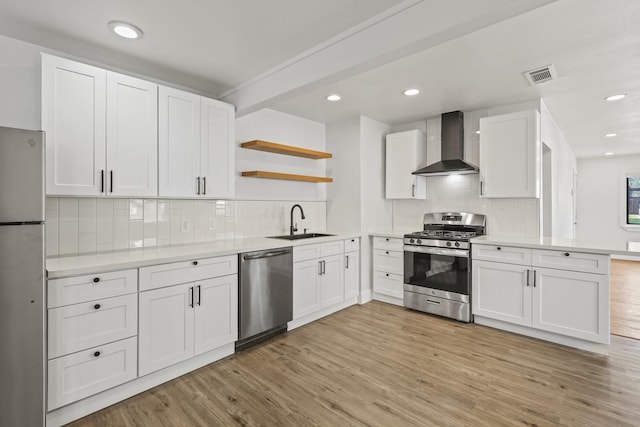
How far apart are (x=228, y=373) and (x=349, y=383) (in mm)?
968

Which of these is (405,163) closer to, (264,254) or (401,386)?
(264,254)

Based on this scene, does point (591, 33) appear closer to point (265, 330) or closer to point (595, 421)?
point (595, 421)

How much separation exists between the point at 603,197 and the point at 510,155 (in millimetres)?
6372

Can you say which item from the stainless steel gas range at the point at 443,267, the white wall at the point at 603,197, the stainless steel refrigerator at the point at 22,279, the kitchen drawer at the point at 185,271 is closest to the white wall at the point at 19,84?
the stainless steel refrigerator at the point at 22,279

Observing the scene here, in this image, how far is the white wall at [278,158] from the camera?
3.69 meters

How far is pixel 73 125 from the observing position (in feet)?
7.32

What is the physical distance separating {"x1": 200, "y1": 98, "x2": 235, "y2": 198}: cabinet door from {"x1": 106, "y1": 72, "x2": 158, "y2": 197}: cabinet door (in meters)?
0.43

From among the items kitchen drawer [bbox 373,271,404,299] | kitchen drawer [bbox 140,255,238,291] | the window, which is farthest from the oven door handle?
the window

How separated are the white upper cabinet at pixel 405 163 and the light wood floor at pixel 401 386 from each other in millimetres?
1959

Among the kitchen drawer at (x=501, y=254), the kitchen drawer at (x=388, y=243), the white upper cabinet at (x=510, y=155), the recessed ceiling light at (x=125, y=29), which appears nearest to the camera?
the recessed ceiling light at (x=125, y=29)

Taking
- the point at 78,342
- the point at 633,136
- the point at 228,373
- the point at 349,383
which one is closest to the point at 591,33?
the point at 349,383

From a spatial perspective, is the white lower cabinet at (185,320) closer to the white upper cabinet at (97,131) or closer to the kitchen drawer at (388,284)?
the white upper cabinet at (97,131)

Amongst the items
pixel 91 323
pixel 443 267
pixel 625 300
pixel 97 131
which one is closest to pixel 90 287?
pixel 91 323

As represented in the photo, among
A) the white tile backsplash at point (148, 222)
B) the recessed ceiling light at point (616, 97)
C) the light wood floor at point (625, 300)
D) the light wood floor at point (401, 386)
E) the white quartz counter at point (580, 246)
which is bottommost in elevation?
the light wood floor at point (401, 386)
